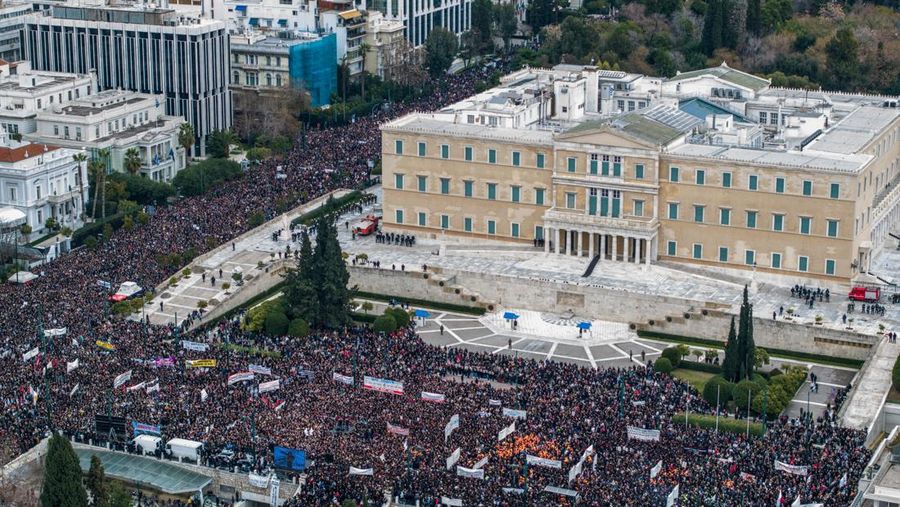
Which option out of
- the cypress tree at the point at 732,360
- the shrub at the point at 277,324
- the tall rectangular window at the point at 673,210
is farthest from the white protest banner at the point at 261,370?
the tall rectangular window at the point at 673,210

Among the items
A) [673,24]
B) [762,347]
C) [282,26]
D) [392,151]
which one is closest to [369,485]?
[762,347]

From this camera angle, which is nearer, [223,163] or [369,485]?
[369,485]

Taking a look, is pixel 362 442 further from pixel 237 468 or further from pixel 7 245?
pixel 7 245

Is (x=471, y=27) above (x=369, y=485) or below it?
above

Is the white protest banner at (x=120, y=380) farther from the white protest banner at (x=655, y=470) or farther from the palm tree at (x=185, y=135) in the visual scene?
the palm tree at (x=185, y=135)

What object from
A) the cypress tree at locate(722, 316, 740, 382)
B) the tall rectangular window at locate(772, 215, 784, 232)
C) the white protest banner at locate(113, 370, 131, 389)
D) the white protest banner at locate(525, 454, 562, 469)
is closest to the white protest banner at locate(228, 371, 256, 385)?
the white protest banner at locate(113, 370, 131, 389)

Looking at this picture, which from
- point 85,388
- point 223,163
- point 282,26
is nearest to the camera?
point 85,388
